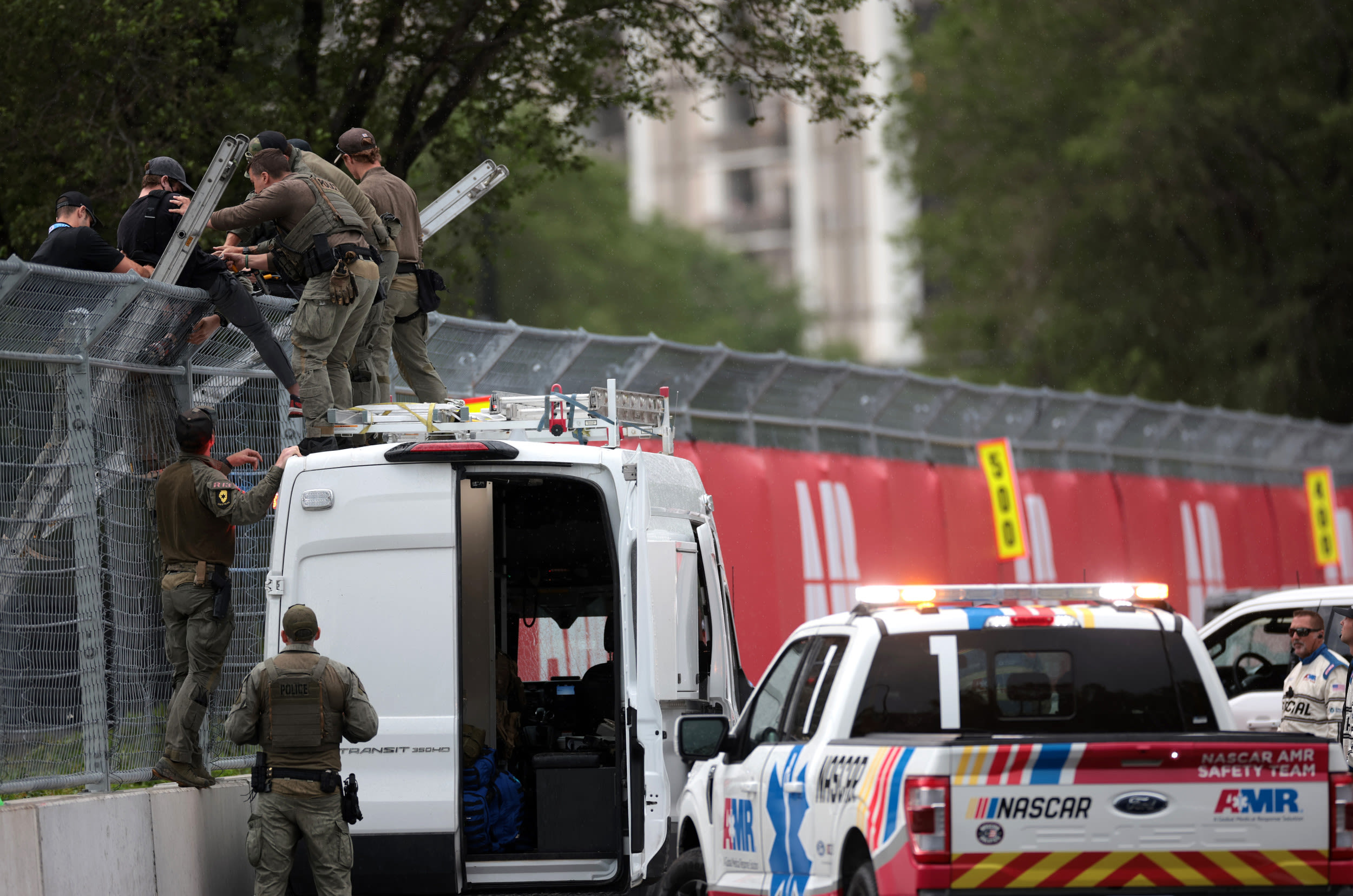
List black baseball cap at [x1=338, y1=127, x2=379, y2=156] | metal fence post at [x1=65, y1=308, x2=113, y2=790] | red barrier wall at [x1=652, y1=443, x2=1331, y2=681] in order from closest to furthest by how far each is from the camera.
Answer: metal fence post at [x1=65, y1=308, x2=113, y2=790] → black baseball cap at [x1=338, y1=127, x2=379, y2=156] → red barrier wall at [x1=652, y1=443, x2=1331, y2=681]

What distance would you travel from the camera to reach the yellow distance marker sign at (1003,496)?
65.1ft

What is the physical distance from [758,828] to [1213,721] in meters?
1.74

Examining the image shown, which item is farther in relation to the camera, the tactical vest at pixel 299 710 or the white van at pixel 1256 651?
the white van at pixel 1256 651

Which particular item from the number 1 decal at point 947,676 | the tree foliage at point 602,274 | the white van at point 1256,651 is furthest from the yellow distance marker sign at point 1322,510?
the tree foliage at point 602,274

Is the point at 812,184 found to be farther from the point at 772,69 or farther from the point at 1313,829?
the point at 1313,829

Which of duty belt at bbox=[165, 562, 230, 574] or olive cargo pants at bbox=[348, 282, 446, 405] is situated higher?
olive cargo pants at bbox=[348, 282, 446, 405]

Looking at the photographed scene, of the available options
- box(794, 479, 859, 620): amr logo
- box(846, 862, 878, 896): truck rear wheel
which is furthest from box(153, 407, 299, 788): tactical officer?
box(794, 479, 859, 620): amr logo

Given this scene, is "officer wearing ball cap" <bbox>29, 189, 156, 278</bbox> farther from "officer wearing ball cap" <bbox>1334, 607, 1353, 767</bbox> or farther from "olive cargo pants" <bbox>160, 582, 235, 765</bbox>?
"officer wearing ball cap" <bbox>1334, 607, 1353, 767</bbox>

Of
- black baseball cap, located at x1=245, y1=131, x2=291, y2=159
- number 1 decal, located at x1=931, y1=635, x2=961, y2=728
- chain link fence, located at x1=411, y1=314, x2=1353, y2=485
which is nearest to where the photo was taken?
number 1 decal, located at x1=931, y1=635, x2=961, y2=728

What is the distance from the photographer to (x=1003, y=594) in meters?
7.20

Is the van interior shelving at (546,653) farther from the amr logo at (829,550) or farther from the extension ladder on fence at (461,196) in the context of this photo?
the amr logo at (829,550)

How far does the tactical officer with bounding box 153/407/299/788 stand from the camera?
32.1 ft

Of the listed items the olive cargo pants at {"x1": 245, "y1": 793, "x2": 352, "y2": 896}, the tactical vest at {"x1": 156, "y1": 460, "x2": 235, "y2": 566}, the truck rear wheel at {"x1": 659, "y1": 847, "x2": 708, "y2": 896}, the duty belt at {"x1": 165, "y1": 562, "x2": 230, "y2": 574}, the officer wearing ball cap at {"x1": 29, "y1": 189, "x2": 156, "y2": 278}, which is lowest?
the truck rear wheel at {"x1": 659, "y1": 847, "x2": 708, "y2": 896}

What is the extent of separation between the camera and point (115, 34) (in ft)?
52.1
